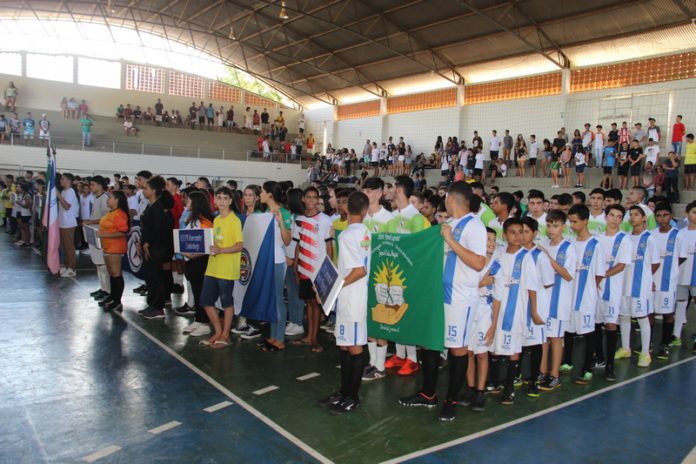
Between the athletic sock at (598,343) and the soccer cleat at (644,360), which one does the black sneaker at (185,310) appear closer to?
the athletic sock at (598,343)

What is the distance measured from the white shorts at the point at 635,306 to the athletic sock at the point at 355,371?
139 inches

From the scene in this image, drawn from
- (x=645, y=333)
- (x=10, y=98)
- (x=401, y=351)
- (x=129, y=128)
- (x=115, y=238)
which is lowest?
(x=401, y=351)

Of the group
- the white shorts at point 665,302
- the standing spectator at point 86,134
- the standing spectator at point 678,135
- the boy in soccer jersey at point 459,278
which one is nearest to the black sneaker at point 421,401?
the boy in soccer jersey at point 459,278

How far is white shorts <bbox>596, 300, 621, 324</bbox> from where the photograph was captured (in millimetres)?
5828

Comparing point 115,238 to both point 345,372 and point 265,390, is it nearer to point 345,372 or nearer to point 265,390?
point 265,390

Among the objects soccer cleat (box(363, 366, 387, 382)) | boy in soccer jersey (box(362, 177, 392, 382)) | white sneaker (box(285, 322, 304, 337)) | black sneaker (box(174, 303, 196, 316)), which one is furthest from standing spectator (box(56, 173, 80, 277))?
soccer cleat (box(363, 366, 387, 382))

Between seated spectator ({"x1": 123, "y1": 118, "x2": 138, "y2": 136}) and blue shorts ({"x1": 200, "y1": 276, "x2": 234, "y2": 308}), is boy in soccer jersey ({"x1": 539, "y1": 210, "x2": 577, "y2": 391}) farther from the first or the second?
seated spectator ({"x1": 123, "y1": 118, "x2": 138, "y2": 136})

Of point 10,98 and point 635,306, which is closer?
point 635,306

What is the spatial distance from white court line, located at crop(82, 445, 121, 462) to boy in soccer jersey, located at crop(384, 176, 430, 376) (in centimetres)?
290

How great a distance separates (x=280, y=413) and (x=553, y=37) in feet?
66.1

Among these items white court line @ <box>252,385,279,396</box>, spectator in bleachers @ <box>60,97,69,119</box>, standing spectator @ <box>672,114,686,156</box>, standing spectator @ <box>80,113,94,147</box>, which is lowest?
white court line @ <box>252,385,279,396</box>

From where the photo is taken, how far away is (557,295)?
5312 mm

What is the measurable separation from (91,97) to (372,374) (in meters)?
32.0

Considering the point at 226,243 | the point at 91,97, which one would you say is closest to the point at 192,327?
the point at 226,243
